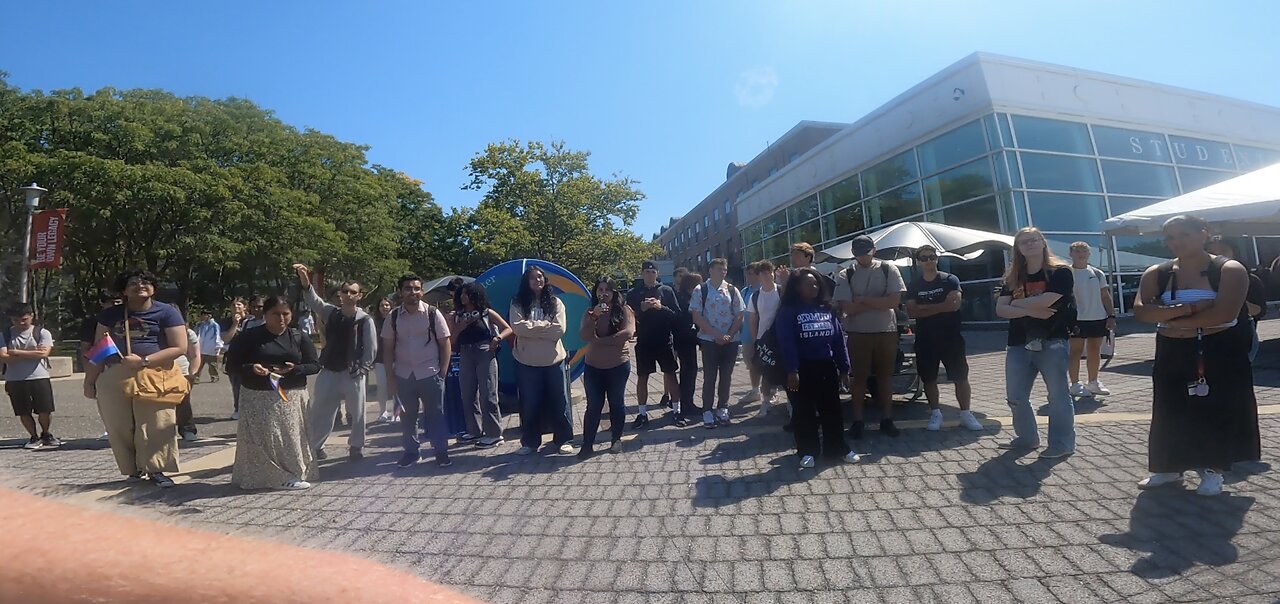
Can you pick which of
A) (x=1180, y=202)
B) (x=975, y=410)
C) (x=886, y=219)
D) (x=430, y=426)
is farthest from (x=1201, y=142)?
(x=430, y=426)

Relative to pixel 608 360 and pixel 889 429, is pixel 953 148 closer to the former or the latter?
pixel 889 429

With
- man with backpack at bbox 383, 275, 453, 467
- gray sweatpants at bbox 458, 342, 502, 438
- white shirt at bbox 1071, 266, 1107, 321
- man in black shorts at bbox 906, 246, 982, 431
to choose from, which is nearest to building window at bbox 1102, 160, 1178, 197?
white shirt at bbox 1071, 266, 1107, 321

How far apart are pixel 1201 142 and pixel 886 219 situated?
10.1m

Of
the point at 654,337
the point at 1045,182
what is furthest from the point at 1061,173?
the point at 654,337

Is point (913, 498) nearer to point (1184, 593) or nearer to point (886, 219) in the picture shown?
point (1184, 593)

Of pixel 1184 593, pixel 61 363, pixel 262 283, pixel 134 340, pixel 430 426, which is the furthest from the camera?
pixel 262 283

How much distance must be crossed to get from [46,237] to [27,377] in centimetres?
1141

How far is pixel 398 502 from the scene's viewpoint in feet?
14.4

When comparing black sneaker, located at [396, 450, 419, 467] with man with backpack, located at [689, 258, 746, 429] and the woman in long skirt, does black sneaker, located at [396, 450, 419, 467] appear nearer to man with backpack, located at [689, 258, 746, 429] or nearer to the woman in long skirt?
man with backpack, located at [689, 258, 746, 429]

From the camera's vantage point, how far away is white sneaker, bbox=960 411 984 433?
18.4 feet

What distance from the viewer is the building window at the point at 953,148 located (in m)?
16.7

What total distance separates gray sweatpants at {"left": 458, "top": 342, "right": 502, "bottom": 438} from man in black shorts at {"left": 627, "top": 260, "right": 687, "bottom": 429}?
59.4 inches

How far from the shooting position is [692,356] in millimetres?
6840

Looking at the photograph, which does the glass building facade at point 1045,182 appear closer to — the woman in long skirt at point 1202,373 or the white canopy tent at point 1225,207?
the white canopy tent at point 1225,207
